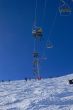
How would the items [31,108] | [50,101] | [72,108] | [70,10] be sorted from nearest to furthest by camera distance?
[72,108] < [31,108] < [50,101] < [70,10]

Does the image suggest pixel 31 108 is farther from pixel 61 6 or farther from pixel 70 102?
pixel 61 6

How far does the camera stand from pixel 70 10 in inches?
918

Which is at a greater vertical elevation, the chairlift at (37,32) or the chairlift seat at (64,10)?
the chairlift seat at (64,10)

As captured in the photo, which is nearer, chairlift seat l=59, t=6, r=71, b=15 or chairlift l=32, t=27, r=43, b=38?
chairlift seat l=59, t=6, r=71, b=15

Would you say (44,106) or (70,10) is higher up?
(70,10)

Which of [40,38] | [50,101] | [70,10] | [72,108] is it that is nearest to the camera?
[72,108]

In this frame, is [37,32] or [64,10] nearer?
[64,10]

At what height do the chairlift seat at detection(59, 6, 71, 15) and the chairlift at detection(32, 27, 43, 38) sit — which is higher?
the chairlift seat at detection(59, 6, 71, 15)

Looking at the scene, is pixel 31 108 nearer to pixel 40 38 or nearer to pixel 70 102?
pixel 70 102

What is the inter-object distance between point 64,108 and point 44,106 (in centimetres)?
134

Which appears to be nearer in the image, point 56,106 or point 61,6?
point 56,106

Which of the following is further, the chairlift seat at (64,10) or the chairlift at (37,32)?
the chairlift at (37,32)

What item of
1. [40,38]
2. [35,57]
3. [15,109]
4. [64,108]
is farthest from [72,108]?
[35,57]

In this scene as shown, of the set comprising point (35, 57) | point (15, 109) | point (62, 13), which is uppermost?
point (62, 13)
